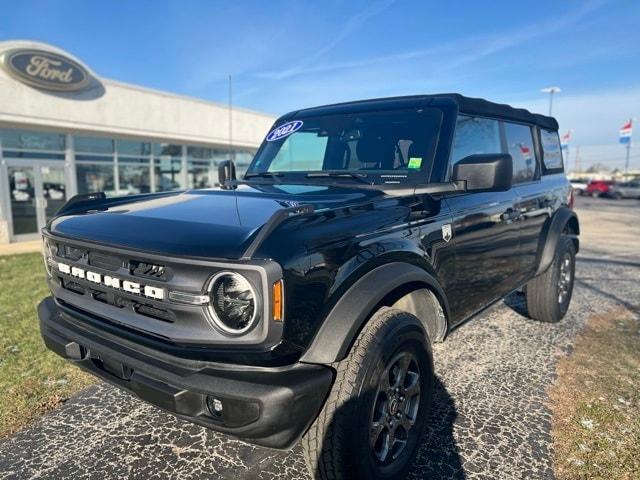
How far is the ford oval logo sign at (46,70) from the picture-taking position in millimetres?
10969

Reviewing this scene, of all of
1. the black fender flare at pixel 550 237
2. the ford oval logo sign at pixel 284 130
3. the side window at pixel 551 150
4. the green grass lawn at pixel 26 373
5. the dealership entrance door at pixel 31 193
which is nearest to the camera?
the green grass lawn at pixel 26 373

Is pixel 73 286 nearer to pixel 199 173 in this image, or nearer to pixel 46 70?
pixel 46 70

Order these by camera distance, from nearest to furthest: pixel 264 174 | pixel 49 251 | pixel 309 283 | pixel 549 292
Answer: pixel 309 283 → pixel 49 251 → pixel 264 174 → pixel 549 292

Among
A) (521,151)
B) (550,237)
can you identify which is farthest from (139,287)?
(550,237)

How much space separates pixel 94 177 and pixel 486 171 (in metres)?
13.7

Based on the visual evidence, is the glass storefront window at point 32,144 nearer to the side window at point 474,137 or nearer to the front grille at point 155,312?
the front grille at point 155,312

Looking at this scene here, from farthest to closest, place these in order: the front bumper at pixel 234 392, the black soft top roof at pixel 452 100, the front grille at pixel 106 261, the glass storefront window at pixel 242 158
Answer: the glass storefront window at pixel 242 158
the black soft top roof at pixel 452 100
the front grille at pixel 106 261
the front bumper at pixel 234 392

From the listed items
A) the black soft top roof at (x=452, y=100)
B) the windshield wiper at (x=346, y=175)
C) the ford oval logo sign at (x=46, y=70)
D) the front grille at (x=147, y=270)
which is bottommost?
the front grille at (x=147, y=270)

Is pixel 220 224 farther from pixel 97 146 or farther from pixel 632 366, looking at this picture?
pixel 97 146

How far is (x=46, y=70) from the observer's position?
37.8 ft

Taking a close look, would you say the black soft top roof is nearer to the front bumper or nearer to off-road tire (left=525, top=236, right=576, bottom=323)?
off-road tire (left=525, top=236, right=576, bottom=323)

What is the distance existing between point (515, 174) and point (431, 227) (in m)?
1.73

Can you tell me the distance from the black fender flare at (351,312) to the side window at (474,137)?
1122 mm

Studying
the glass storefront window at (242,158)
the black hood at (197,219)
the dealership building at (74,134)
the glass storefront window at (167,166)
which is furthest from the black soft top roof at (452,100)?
the glass storefront window at (242,158)
